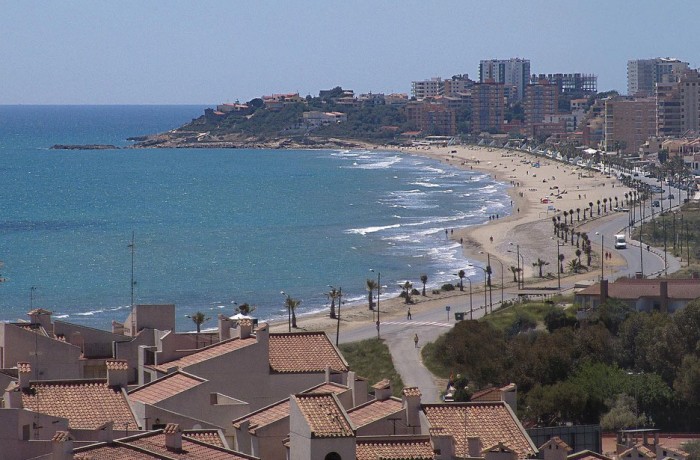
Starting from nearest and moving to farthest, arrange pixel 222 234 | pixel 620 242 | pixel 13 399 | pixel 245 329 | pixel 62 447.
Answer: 1. pixel 62 447
2. pixel 13 399
3. pixel 245 329
4. pixel 620 242
5. pixel 222 234

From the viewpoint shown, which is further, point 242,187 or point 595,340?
point 242,187

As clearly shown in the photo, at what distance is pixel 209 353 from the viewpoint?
20.8 meters

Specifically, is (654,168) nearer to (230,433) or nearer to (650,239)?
(650,239)

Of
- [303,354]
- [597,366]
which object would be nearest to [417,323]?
[597,366]

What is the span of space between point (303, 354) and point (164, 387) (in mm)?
3366

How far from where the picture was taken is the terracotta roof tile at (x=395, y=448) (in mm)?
15055

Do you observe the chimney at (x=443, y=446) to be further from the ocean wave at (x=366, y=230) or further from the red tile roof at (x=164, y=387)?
the ocean wave at (x=366, y=230)

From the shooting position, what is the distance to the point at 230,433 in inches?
695

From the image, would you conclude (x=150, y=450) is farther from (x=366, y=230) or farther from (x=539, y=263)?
(x=366, y=230)

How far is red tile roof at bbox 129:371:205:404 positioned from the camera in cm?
1820

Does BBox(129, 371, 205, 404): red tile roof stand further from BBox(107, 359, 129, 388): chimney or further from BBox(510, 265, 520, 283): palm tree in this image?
BBox(510, 265, 520, 283): palm tree

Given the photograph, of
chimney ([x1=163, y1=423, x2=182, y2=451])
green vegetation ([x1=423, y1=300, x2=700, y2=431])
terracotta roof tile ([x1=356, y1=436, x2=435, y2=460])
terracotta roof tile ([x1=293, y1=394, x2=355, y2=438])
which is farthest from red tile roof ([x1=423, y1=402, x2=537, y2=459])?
green vegetation ([x1=423, y1=300, x2=700, y2=431])

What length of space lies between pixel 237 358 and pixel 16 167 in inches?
6769

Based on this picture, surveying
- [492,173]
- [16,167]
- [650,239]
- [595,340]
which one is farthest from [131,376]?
[16,167]
